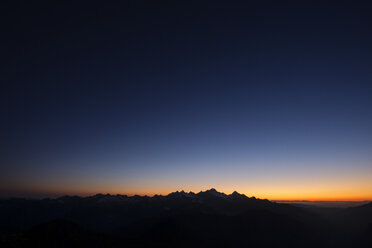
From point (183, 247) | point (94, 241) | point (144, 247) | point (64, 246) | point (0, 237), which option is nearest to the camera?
point (0, 237)

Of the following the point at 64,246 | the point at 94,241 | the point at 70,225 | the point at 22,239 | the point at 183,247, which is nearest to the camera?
the point at 22,239

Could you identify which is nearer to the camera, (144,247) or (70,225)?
(70,225)

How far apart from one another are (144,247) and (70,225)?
128ft

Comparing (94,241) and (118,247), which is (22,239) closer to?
(94,241)

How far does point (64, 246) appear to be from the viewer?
3846 inches

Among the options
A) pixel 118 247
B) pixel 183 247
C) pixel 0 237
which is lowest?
pixel 183 247

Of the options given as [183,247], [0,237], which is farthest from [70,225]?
[183,247]

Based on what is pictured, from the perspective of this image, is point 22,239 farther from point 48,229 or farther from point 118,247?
point 118,247

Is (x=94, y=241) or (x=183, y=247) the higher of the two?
(x=94, y=241)

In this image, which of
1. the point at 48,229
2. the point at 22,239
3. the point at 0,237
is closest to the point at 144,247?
the point at 48,229

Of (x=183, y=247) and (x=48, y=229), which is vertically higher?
(x=48, y=229)

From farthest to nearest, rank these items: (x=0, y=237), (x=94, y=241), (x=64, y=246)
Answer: (x=94, y=241)
(x=64, y=246)
(x=0, y=237)

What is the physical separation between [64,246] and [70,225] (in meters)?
20.6

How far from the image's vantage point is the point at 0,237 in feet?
276
